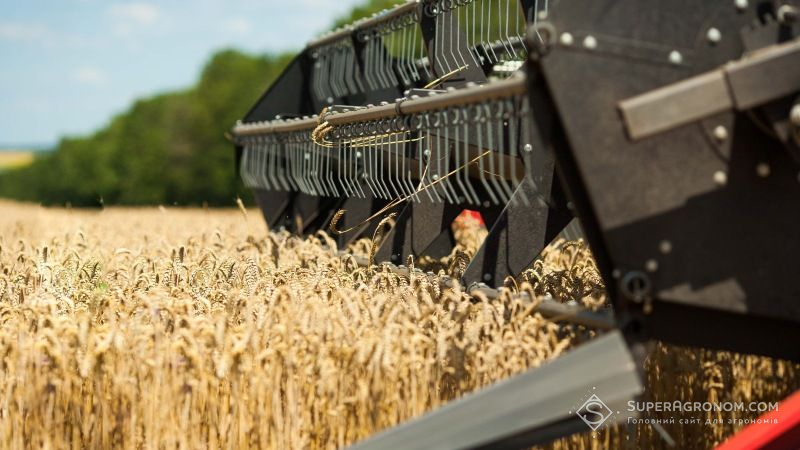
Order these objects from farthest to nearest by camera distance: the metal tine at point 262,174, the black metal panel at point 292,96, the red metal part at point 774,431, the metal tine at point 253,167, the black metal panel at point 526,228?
1. the black metal panel at point 292,96
2. the metal tine at point 253,167
3. the metal tine at point 262,174
4. the black metal panel at point 526,228
5. the red metal part at point 774,431

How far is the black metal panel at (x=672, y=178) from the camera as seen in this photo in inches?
111

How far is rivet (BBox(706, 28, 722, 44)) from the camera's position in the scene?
2.97 meters

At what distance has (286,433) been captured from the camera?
3.43m

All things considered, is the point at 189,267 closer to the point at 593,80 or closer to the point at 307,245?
the point at 307,245

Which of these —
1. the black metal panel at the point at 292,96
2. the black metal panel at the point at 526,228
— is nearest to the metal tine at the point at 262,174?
the black metal panel at the point at 292,96

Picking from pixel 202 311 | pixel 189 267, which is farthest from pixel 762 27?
pixel 189 267

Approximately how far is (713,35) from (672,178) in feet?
1.50

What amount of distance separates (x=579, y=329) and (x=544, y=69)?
1.26 metres

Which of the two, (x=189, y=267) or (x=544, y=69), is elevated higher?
(x=544, y=69)

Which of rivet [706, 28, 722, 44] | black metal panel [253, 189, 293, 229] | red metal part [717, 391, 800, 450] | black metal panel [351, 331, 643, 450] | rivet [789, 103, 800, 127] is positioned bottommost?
red metal part [717, 391, 800, 450]

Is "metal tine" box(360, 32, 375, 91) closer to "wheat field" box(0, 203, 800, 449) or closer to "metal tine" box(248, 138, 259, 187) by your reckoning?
"metal tine" box(248, 138, 259, 187)

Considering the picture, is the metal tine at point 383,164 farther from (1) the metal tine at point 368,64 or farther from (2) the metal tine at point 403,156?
(1) the metal tine at point 368,64

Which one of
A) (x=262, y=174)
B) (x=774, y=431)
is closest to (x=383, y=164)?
(x=262, y=174)

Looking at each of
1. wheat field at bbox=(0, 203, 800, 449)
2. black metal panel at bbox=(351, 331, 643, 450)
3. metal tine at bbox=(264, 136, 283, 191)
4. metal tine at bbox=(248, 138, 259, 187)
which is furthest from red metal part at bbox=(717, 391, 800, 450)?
metal tine at bbox=(248, 138, 259, 187)
